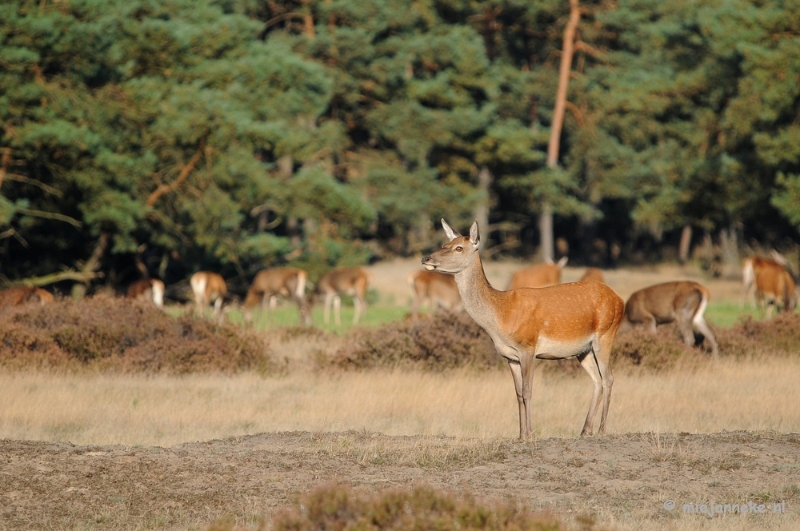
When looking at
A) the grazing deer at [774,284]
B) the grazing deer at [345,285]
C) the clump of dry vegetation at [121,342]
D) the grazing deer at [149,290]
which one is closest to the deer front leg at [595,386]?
the clump of dry vegetation at [121,342]

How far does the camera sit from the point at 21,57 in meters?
22.9

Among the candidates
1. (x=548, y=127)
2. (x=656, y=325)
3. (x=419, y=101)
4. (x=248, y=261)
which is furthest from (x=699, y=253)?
(x=656, y=325)

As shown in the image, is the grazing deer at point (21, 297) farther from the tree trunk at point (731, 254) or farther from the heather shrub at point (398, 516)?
the tree trunk at point (731, 254)

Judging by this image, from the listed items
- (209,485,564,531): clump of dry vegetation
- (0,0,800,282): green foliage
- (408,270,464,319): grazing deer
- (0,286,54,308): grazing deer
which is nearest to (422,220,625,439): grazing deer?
(209,485,564,531): clump of dry vegetation

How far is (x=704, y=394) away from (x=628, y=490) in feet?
20.0

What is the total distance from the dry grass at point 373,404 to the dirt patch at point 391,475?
1.35m

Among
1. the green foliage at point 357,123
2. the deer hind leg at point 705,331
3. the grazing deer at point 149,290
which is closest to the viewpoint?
the deer hind leg at point 705,331

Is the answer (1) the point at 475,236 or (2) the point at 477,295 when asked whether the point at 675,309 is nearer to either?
(2) the point at 477,295

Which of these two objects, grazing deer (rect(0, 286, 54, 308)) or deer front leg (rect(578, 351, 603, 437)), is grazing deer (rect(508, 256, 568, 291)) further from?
deer front leg (rect(578, 351, 603, 437))

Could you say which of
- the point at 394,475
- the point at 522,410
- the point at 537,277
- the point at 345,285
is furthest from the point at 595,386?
the point at 345,285

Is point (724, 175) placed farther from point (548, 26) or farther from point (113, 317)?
point (113, 317)

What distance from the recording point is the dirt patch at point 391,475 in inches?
299

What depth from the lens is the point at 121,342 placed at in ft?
54.7

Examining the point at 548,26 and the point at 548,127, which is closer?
the point at 548,26
